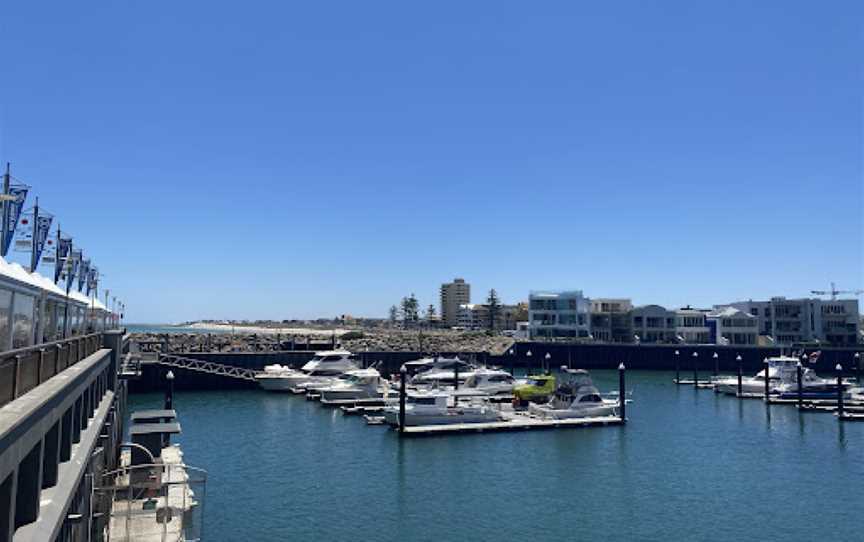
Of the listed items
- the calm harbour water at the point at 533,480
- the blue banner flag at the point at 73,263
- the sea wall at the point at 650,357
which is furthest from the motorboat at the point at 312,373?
the blue banner flag at the point at 73,263

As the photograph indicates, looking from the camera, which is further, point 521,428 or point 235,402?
point 235,402

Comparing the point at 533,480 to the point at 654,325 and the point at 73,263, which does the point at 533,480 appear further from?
the point at 654,325

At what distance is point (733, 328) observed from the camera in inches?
4419

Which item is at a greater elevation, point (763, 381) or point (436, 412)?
point (763, 381)

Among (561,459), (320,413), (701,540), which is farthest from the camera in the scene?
(320,413)

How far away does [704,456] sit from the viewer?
38.8 m

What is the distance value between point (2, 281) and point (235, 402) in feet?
165

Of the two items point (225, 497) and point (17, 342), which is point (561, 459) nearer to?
point (225, 497)

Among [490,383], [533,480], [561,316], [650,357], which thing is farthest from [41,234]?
[561,316]

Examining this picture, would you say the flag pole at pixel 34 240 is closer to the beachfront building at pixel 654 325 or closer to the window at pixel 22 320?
the window at pixel 22 320

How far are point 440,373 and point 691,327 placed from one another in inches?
2537

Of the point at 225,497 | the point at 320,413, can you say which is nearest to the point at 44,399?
the point at 225,497

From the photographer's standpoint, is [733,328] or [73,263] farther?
[733,328]

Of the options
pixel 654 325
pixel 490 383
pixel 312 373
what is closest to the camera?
pixel 490 383
